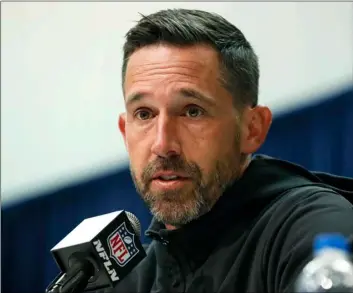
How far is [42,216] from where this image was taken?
2.50 meters

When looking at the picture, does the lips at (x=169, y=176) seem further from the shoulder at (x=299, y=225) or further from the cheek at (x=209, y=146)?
the shoulder at (x=299, y=225)

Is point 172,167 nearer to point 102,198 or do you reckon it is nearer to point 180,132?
point 180,132

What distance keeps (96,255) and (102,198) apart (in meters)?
1.27

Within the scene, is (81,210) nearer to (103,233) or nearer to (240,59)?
(240,59)

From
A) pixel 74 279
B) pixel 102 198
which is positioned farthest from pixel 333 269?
pixel 102 198

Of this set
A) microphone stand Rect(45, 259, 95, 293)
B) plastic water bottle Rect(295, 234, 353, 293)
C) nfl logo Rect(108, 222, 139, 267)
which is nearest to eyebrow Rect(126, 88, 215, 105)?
nfl logo Rect(108, 222, 139, 267)

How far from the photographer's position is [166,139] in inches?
53.2

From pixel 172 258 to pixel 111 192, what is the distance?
0.90m

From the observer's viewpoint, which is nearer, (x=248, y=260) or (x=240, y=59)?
(x=248, y=260)

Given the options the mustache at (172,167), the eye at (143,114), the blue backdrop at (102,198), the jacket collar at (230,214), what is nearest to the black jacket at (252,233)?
the jacket collar at (230,214)

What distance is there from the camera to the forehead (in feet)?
4.74

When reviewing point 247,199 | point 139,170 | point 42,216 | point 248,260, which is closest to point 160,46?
point 139,170

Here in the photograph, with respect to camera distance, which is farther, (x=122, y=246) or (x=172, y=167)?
(x=172, y=167)

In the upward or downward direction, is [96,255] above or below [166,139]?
below
